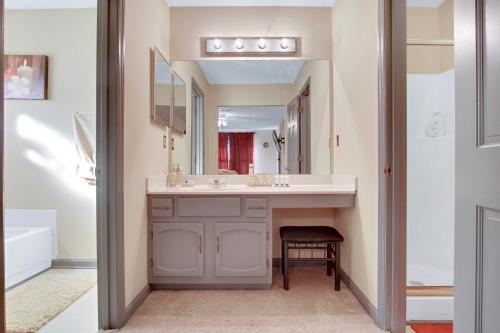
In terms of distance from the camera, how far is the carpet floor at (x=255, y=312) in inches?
71.0

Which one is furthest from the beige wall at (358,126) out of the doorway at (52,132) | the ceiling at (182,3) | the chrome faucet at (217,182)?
the doorway at (52,132)

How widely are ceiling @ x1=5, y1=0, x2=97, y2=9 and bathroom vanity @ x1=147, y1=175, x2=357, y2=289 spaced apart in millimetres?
1913

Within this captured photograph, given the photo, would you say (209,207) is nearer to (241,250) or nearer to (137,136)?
(241,250)

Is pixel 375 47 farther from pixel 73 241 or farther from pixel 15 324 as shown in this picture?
pixel 73 241

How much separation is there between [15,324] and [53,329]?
26cm

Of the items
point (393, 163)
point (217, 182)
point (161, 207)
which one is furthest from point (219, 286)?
point (393, 163)

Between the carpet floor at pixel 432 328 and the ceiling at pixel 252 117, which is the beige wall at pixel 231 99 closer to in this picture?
the ceiling at pixel 252 117

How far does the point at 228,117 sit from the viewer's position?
9.33ft

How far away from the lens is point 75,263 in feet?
9.29

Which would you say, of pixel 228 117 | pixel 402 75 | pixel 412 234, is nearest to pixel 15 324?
pixel 228 117

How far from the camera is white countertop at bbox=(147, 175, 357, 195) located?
225cm

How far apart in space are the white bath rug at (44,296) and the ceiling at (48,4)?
2.51 metres

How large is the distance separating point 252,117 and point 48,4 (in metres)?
2.20

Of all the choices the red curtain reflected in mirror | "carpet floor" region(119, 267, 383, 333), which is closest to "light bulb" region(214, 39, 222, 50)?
the red curtain reflected in mirror
